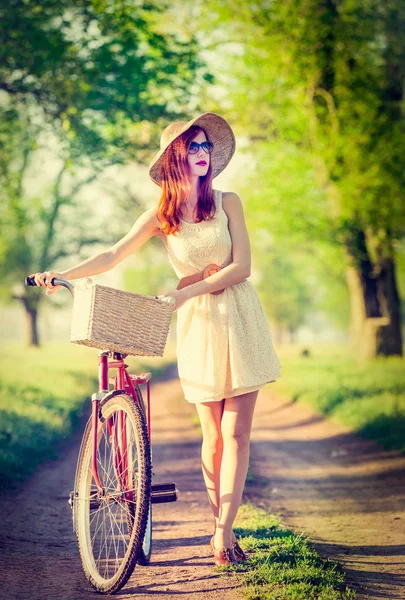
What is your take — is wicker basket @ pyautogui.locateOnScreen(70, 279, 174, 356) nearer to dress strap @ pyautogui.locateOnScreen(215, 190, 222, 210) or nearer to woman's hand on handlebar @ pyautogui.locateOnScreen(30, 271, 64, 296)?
woman's hand on handlebar @ pyautogui.locateOnScreen(30, 271, 64, 296)

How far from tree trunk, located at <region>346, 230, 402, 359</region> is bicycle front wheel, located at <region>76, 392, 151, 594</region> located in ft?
50.6

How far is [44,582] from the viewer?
3.87 m

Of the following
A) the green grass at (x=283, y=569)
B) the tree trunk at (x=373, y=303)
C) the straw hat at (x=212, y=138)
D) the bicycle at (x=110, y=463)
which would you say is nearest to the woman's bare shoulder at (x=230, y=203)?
the straw hat at (x=212, y=138)

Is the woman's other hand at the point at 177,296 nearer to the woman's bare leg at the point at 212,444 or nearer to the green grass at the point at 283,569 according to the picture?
the woman's bare leg at the point at 212,444

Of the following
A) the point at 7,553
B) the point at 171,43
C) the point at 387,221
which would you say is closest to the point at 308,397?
the point at 387,221

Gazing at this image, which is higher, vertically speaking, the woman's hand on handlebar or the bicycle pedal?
the woman's hand on handlebar

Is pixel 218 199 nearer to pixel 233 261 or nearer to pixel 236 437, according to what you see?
pixel 233 261

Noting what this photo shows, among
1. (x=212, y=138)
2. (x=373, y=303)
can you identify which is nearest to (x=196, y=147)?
(x=212, y=138)

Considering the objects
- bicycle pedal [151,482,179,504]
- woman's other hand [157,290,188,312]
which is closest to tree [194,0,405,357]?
woman's other hand [157,290,188,312]

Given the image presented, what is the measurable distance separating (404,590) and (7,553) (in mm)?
2415

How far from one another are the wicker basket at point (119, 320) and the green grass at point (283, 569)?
4.35ft

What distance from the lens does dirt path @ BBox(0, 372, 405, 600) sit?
382cm

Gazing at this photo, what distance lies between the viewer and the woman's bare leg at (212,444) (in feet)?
13.7

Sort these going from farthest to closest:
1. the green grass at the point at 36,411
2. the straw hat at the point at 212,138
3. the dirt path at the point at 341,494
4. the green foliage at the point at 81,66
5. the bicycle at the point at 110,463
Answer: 1. the green foliage at the point at 81,66
2. the green grass at the point at 36,411
3. the dirt path at the point at 341,494
4. the straw hat at the point at 212,138
5. the bicycle at the point at 110,463
